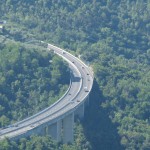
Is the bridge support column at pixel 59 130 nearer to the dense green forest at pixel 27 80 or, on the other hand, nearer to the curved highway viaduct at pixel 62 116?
the curved highway viaduct at pixel 62 116

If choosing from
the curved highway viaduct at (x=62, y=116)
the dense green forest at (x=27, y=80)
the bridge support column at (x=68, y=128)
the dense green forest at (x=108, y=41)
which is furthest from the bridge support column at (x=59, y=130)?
the dense green forest at (x=108, y=41)

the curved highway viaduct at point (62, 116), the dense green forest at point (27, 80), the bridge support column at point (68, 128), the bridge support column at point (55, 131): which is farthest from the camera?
the dense green forest at point (27, 80)

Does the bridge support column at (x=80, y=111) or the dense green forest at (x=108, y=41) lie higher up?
the dense green forest at (x=108, y=41)

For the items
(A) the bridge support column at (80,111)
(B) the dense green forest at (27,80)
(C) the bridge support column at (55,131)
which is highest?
(B) the dense green forest at (27,80)

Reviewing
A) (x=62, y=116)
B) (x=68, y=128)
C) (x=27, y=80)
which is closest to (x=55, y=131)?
(x=62, y=116)

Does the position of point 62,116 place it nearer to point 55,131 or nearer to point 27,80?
point 55,131

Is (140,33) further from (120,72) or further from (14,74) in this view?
(14,74)

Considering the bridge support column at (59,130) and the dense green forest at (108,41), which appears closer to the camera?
the bridge support column at (59,130)

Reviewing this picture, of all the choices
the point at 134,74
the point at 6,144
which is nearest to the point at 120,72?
the point at 134,74
